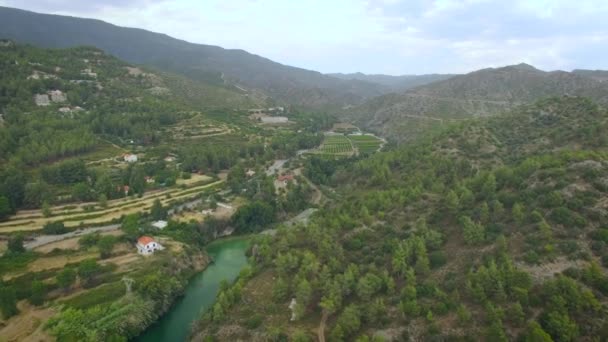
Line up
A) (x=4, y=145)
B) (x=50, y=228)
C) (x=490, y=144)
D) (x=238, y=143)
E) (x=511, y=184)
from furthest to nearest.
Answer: (x=238, y=143)
(x=4, y=145)
(x=490, y=144)
(x=50, y=228)
(x=511, y=184)

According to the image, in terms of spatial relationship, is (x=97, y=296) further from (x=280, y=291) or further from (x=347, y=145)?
(x=347, y=145)

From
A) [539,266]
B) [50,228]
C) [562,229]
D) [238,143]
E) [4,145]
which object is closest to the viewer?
[539,266]

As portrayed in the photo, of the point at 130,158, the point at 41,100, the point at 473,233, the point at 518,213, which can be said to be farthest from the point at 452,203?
the point at 41,100

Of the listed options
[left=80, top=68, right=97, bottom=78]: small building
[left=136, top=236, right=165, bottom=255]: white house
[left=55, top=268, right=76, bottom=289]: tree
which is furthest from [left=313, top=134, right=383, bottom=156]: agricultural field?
[left=80, top=68, right=97, bottom=78]: small building

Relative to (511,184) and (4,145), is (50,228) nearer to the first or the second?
(4,145)

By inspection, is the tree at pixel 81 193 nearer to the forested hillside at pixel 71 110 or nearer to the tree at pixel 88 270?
the forested hillside at pixel 71 110

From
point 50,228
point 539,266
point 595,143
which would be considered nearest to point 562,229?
point 539,266
